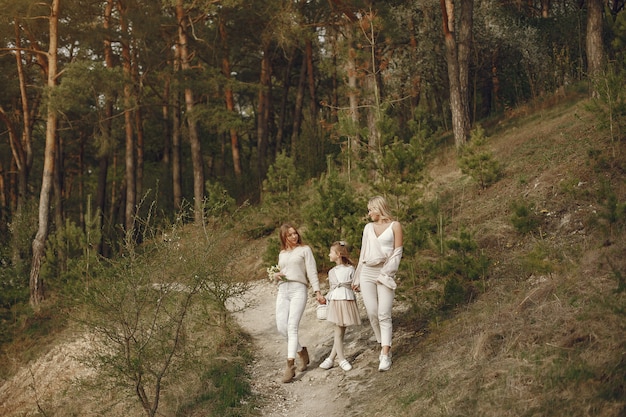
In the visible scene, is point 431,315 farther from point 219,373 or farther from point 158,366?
point 158,366

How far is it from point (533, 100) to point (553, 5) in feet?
34.6

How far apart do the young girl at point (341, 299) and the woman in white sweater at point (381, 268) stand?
192mm

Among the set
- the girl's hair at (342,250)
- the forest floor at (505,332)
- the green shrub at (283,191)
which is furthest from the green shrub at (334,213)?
the green shrub at (283,191)

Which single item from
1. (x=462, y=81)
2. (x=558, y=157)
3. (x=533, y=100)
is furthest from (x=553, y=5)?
(x=558, y=157)

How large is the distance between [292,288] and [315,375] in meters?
1.13

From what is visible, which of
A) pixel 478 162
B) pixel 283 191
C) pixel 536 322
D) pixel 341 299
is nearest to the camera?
pixel 536 322

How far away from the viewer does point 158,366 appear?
891 centimetres

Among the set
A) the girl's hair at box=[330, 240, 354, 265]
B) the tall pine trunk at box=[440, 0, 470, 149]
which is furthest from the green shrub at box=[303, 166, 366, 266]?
the tall pine trunk at box=[440, 0, 470, 149]

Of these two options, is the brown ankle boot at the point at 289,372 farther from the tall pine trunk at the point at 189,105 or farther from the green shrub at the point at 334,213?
the tall pine trunk at the point at 189,105

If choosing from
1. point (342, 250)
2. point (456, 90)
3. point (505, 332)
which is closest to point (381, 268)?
point (342, 250)

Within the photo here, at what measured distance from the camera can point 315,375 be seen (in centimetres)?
773

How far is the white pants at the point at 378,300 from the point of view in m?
6.99

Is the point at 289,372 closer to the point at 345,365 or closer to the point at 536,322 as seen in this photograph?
the point at 345,365

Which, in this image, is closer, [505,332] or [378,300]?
[505,332]
